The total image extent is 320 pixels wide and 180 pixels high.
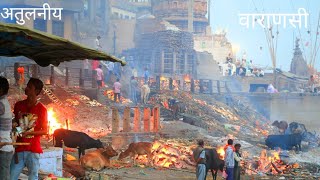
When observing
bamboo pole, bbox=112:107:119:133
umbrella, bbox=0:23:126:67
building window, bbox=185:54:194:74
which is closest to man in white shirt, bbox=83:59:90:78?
bamboo pole, bbox=112:107:119:133

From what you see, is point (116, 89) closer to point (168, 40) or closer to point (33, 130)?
point (168, 40)

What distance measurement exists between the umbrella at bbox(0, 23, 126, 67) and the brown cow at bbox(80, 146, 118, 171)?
7543mm

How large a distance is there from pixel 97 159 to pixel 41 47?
28.5ft

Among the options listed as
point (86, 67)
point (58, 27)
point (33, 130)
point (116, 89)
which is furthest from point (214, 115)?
point (33, 130)

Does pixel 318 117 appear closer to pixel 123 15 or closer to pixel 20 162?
pixel 123 15

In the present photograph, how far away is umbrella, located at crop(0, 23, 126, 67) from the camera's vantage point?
201 inches

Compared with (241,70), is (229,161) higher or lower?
lower

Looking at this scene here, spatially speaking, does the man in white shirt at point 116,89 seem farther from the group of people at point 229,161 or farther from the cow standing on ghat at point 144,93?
the group of people at point 229,161

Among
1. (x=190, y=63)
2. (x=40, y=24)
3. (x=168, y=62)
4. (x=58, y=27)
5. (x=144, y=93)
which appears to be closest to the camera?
(x=144, y=93)

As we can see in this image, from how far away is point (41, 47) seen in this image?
5.97m

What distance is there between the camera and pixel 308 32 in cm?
5556

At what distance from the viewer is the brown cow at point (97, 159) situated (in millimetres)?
14029

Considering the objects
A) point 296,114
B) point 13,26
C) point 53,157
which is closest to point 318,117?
point 296,114

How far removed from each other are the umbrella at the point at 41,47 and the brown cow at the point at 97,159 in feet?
24.7
